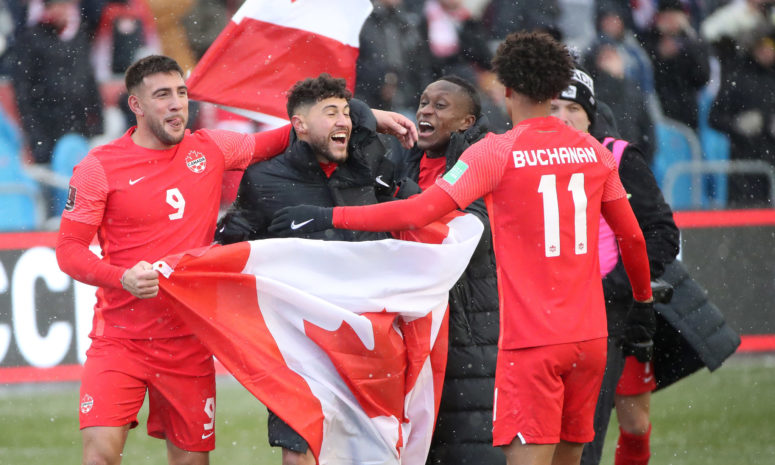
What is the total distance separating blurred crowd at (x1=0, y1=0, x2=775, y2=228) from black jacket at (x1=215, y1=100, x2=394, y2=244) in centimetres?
408

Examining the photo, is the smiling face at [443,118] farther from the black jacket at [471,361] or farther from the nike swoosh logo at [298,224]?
the nike swoosh logo at [298,224]

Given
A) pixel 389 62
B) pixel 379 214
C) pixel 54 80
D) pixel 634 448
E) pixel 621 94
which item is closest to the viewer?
pixel 379 214

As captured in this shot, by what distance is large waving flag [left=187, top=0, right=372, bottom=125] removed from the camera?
5594mm

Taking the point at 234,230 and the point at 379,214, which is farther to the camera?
the point at 234,230

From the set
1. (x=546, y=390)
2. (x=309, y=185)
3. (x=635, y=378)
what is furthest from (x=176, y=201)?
(x=635, y=378)

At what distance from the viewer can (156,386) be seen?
453 centimetres

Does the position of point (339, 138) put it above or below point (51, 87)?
above

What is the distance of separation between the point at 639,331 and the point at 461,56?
4.96 metres

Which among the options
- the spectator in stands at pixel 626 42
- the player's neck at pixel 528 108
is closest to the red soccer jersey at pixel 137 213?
the player's neck at pixel 528 108

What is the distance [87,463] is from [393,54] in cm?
532

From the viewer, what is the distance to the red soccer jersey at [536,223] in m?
3.86

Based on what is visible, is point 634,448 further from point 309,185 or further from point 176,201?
point 176,201

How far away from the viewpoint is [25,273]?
7.98 m

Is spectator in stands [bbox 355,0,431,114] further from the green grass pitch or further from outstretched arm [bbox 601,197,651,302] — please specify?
outstretched arm [bbox 601,197,651,302]
